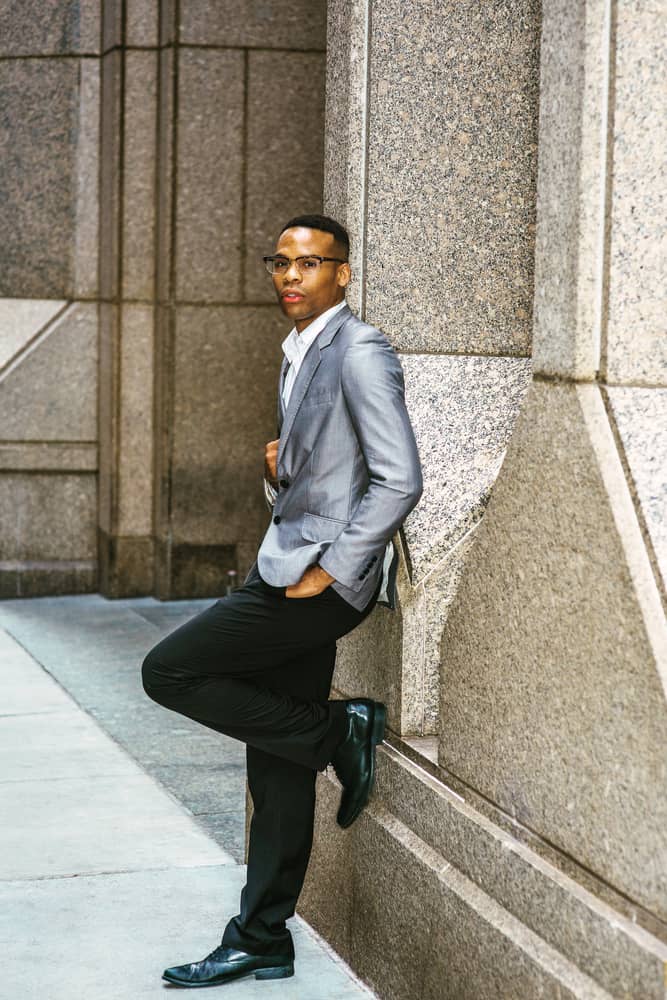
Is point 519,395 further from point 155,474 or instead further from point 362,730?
point 155,474

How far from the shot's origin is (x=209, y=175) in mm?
9641

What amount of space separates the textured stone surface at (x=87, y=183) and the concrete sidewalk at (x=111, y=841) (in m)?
3.10

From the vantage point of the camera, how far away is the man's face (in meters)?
3.72

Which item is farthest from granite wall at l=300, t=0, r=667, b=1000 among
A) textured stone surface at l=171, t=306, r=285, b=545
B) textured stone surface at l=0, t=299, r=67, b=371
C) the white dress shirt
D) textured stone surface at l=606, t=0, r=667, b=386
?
textured stone surface at l=0, t=299, r=67, b=371

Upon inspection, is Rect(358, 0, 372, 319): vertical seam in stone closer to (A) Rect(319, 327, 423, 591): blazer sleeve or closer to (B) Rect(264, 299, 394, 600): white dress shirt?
(B) Rect(264, 299, 394, 600): white dress shirt

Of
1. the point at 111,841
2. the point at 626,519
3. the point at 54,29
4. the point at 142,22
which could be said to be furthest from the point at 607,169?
the point at 54,29

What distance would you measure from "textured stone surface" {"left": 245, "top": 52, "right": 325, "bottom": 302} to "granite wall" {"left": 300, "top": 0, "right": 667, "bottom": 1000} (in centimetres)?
529

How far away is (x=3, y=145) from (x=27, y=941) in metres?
7.16

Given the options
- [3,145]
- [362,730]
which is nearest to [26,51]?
[3,145]

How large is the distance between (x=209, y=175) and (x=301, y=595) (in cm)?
654

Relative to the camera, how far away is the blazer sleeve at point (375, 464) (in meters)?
3.47

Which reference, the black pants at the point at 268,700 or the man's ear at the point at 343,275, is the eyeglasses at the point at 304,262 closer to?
the man's ear at the point at 343,275

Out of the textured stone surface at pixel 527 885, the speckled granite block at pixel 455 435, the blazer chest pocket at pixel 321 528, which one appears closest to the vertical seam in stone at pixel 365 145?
the speckled granite block at pixel 455 435

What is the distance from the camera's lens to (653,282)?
3.13m
